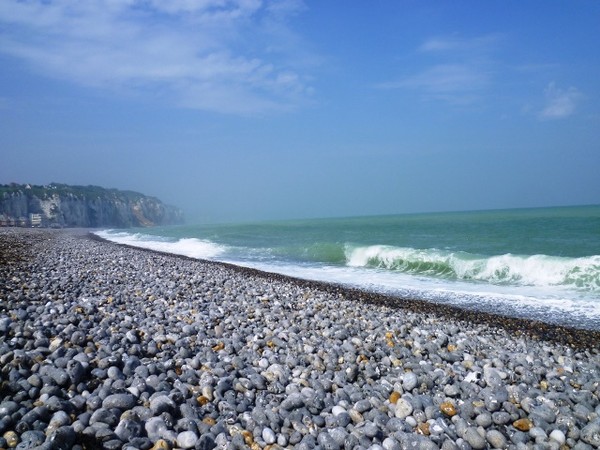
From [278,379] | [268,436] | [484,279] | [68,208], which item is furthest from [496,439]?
[68,208]

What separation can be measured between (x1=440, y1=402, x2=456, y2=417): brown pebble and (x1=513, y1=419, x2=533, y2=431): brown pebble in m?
0.48

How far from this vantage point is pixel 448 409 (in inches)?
144

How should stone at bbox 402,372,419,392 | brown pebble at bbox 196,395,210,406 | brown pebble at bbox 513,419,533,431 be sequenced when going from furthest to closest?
stone at bbox 402,372,419,392
brown pebble at bbox 196,395,210,406
brown pebble at bbox 513,419,533,431

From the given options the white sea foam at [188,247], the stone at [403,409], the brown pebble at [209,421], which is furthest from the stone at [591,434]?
the white sea foam at [188,247]

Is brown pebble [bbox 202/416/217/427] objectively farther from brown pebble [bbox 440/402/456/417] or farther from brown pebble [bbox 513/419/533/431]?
brown pebble [bbox 513/419/533/431]

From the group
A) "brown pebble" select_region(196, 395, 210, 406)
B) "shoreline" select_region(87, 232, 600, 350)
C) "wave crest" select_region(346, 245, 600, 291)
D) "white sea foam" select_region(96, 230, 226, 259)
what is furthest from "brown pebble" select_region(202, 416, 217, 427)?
"white sea foam" select_region(96, 230, 226, 259)

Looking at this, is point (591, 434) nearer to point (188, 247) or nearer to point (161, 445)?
point (161, 445)

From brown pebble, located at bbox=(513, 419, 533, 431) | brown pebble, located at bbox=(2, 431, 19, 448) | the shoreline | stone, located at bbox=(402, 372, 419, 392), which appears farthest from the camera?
the shoreline

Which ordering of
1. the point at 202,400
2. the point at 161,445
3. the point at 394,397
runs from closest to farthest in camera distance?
the point at 161,445 → the point at 202,400 → the point at 394,397

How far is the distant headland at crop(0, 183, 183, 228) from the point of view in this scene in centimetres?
8069

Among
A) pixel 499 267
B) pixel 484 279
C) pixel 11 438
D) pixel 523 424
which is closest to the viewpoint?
pixel 11 438

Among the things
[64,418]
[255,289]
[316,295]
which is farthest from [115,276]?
[64,418]

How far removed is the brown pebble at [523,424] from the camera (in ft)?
11.2

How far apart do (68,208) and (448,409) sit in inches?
4161
